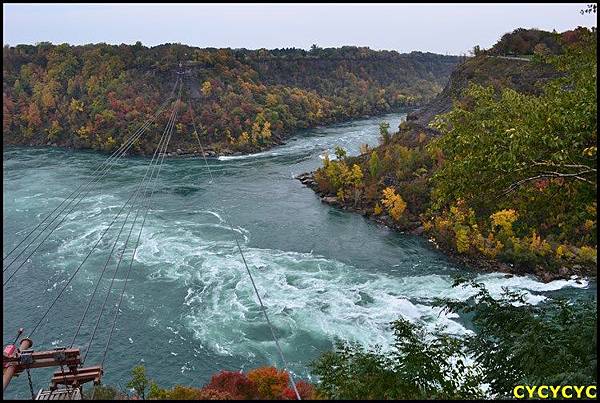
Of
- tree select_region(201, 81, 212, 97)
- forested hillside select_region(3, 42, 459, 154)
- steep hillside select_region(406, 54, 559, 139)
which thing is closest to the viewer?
steep hillside select_region(406, 54, 559, 139)

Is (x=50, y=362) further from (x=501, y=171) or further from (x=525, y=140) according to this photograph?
(x=525, y=140)

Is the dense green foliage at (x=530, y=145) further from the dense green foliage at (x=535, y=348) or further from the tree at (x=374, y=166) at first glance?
the tree at (x=374, y=166)

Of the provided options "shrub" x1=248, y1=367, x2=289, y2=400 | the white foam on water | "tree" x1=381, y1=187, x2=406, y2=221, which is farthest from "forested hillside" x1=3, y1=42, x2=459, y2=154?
"shrub" x1=248, y1=367, x2=289, y2=400

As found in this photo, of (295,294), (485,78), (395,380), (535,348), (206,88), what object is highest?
(485,78)

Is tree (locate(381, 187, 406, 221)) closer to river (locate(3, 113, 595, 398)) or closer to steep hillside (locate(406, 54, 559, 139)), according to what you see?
river (locate(3, 113, 595, 398))

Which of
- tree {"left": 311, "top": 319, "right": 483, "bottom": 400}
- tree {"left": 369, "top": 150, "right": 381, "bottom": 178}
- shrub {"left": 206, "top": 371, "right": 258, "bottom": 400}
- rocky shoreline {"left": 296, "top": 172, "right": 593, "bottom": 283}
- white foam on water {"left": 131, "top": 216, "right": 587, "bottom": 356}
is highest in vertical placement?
tree {"left": 311, "top": 319, "right": 483, "bottom": 400}

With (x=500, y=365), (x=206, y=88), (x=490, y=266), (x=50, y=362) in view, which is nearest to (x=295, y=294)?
(x=490, y=266)

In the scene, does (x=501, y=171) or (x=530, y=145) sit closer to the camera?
(x=530, y=145)
